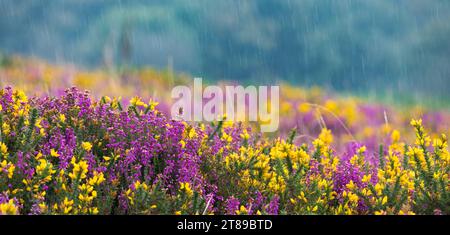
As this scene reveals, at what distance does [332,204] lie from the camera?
354 centimetres

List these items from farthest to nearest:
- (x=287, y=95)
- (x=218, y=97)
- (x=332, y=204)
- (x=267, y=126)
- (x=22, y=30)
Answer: (x=22, y=30) < (x=287, y=95) < (x=218, y=97) < (x=267, y=126) < (x=332, y=204)

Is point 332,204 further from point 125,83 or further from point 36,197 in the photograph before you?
point 125,83

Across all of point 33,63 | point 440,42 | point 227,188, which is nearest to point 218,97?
point 33,63

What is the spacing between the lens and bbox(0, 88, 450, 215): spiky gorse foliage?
3.10 meters

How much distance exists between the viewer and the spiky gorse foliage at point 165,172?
10.2ft

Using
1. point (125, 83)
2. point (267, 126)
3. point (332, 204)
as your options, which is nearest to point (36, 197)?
point (332, 204)

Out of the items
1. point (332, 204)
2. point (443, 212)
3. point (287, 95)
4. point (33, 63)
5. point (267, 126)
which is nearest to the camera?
point (443, 212)

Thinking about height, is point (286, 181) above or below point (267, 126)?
below

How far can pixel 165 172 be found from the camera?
3.38 meters

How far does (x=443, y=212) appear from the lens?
3.29m

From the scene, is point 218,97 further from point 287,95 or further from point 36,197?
point 36,197

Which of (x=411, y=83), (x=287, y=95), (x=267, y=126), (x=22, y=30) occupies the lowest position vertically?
(x=267, y=126)

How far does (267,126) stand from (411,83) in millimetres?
34718

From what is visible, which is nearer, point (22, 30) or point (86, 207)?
point (86, 207)
